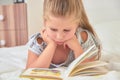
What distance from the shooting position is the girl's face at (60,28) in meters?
0.83

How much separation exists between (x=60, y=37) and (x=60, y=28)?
4 cm

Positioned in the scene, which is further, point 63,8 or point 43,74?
point 63,8

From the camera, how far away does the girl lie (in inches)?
33.1

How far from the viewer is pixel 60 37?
2.78 ft

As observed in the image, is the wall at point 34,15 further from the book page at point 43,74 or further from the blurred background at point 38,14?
the book page at point 43,74

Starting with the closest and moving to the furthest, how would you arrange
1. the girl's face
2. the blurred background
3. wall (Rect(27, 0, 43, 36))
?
the girl's face → the blurred background → wall (Rect(27, 0, 43, 36))

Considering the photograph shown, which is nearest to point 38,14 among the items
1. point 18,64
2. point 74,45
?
point 18,64

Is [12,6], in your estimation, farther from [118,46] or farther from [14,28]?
[118,46]

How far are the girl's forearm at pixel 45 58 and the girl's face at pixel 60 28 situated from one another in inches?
1.7

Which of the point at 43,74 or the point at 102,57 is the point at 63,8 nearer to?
the point at 43,74

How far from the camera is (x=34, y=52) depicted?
966 mm

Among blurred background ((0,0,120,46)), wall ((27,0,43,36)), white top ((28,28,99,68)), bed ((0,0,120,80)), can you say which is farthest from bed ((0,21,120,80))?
wall ((27,0,43,36))

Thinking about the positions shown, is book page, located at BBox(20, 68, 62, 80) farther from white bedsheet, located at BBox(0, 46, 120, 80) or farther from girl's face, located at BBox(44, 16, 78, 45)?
girl's face, located at BBox(44, 16, 78, 45)

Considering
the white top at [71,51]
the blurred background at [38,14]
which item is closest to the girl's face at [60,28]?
the white top at [71,51]
